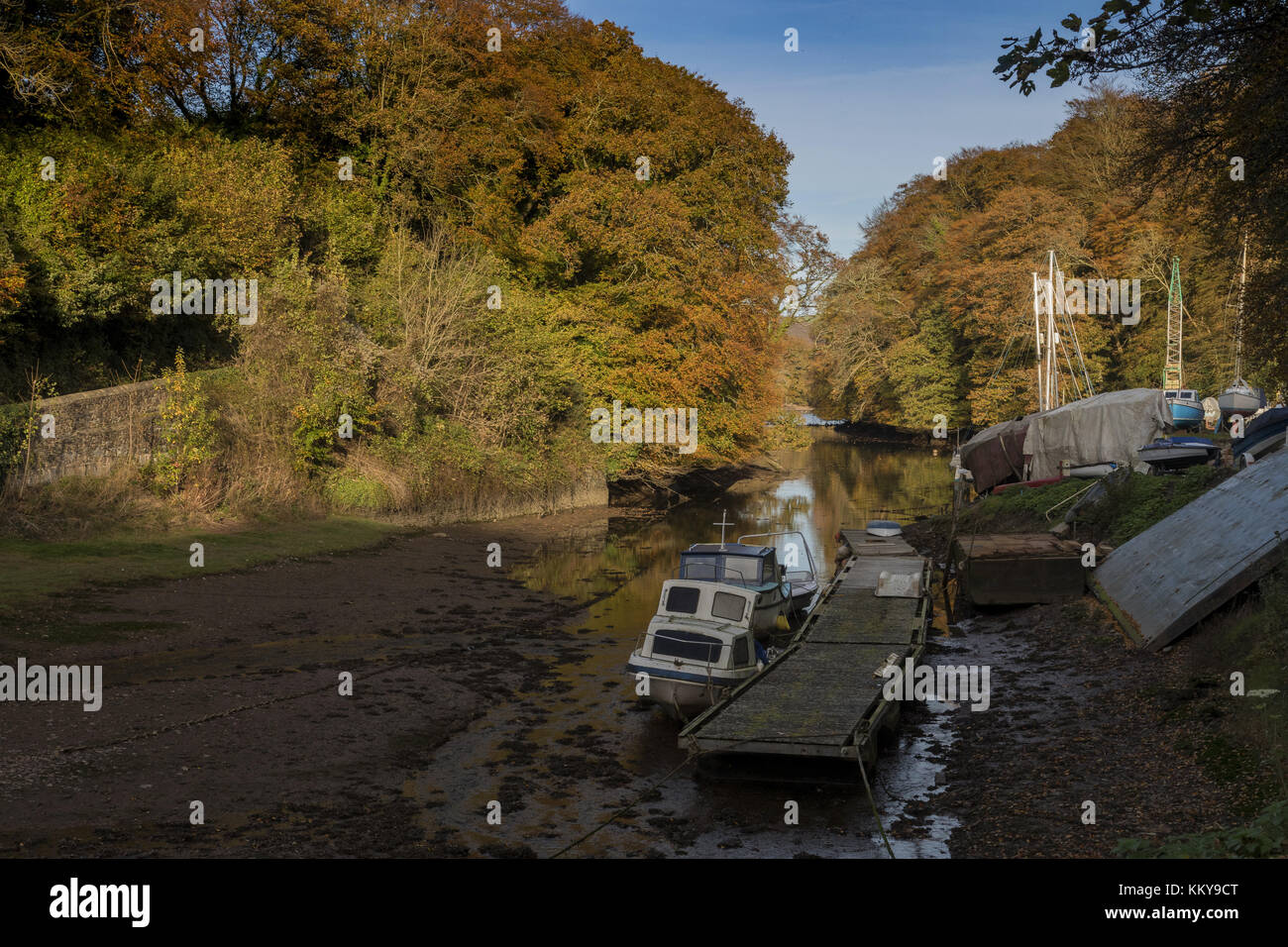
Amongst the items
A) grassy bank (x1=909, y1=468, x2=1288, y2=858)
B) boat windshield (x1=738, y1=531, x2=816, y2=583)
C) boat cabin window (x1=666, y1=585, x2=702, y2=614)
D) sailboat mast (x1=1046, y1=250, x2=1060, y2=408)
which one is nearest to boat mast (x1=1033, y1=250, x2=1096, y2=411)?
sailboat mast (x1=1046, y1=250, x2=1060, y2=408)

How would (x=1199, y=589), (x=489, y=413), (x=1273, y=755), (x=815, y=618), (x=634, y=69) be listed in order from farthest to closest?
(x=634, y=69), (x=489, y=413), (x=815, y=618), (x=1199, y=589), (x=1273, y=755)

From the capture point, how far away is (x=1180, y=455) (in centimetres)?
3288

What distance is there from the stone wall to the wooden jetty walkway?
17.6 m

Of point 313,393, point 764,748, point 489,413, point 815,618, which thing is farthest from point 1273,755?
point 489,413

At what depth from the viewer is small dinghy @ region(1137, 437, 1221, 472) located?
1291 inches

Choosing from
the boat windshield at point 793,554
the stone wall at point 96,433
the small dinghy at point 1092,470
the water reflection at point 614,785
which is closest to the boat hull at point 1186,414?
the small dinghy at point 1092,470

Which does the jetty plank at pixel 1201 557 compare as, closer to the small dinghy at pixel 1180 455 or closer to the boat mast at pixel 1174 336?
the small dinghy at pixel 1180 455

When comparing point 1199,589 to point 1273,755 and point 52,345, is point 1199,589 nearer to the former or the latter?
point 1273,755

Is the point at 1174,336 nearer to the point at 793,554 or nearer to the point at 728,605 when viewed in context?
the point at 793,554

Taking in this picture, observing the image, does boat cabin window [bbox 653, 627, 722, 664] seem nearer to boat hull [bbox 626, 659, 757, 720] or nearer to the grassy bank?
boat hull [bbox 626, 659, 757, 720]

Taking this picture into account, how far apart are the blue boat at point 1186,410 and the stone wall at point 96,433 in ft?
138

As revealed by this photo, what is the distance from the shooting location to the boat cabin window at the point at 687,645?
18.3 m

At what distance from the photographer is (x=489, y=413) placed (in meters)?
41.6

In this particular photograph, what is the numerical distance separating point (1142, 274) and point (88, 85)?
57.2m
